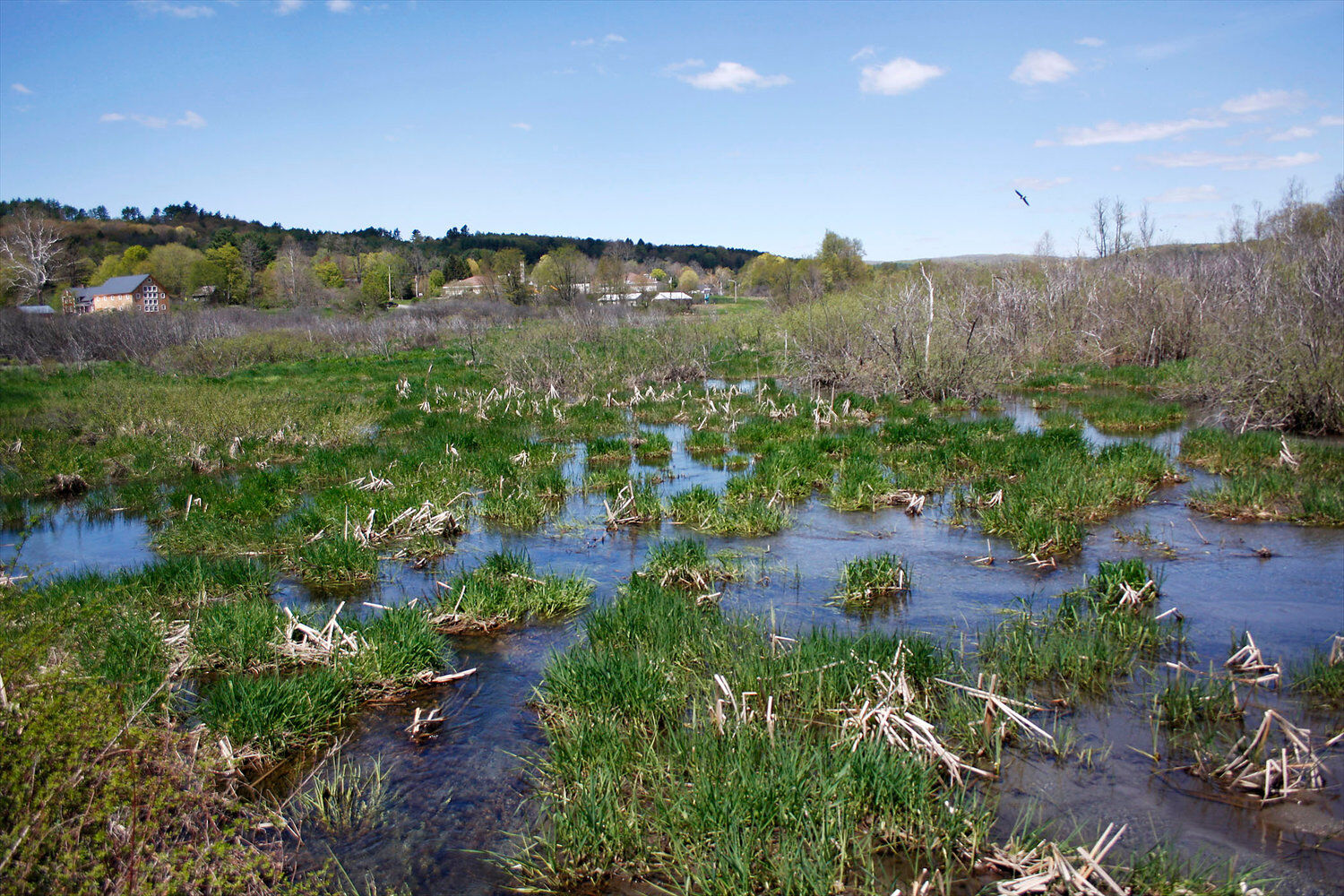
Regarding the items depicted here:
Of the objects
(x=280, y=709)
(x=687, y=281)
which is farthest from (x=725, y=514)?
(x=687, y=281)

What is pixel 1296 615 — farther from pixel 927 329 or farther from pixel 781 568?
pixel 927 329

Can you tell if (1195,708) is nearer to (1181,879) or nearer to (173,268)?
(1181,879)

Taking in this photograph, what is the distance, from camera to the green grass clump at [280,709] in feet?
18.6

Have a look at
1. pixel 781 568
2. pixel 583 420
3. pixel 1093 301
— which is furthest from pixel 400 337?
pixel 781 568

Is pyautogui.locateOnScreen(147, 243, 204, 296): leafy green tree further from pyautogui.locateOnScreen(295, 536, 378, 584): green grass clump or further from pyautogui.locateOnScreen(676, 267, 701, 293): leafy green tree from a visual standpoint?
pyautogui.locateOnScreen(295, 536, 378, 584): green grass clump

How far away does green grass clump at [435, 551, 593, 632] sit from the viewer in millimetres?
8094

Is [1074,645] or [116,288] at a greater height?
[116,288]

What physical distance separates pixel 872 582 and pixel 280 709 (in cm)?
584

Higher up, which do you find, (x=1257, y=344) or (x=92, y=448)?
(x=1257, y=344)

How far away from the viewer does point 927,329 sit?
2158cm

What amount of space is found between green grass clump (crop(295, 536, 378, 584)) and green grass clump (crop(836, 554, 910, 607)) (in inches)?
226

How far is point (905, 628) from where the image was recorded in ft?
25.1

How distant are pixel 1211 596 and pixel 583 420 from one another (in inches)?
554

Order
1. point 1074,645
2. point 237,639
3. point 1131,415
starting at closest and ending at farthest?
point 1074,645 → point 237,639 → point 1131,415
